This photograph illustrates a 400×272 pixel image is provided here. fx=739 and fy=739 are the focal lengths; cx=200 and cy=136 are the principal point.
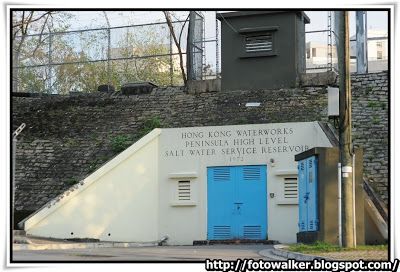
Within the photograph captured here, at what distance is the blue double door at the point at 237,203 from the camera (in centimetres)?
2164

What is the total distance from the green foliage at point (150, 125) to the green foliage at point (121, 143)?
456 mm

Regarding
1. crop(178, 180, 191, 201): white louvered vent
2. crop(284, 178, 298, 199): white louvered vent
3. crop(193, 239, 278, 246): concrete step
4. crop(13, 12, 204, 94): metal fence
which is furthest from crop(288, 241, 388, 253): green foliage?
crop(13, 12, 204, 94): metal fence

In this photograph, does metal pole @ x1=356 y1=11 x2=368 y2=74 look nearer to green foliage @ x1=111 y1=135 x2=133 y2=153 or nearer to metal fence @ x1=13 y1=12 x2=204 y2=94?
metal fence @ x1=13 y1=12 x2=204 y2=94

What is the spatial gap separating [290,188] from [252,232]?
1.72 meters

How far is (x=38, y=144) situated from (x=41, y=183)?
2570 millimetres

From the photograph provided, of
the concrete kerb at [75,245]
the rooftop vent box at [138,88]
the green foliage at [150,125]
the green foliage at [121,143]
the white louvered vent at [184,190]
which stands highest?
the rooftop vent box at [138,88]

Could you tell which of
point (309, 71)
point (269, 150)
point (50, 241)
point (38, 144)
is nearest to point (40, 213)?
point (50, 241)

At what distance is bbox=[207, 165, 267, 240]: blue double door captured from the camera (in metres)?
21.6

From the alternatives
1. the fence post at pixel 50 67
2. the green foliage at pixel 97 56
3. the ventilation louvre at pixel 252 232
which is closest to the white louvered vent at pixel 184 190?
the ventilation louvre at pixel 252 232

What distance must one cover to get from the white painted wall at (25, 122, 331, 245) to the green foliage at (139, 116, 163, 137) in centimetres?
198

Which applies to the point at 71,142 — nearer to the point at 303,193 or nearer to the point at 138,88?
the point at 138,88

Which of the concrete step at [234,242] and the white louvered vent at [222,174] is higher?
the white louvered vent at [222,174]

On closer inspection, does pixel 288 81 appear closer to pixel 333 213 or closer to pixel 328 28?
pixel 328 28

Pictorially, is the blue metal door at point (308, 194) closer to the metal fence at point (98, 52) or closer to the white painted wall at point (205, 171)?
the white painted wall at point (205, 171)
